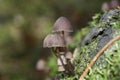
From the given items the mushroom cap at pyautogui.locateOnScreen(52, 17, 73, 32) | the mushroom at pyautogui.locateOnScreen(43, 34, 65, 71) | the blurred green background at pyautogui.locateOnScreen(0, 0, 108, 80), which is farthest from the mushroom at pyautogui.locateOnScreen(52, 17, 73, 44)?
the blurred green background at pyautogui.locateOnScreen(0, 0, 108, 80)

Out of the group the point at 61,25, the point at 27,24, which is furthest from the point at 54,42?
the point at 27,24

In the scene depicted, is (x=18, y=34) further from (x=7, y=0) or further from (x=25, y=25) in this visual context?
(x=7, y=0)

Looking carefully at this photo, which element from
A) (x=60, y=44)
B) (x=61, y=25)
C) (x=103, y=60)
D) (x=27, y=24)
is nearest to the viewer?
(x=103, y=60)

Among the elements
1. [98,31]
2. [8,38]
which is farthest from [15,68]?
[98,31]

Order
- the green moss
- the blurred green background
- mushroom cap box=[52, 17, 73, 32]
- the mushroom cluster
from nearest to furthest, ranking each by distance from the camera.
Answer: the green moss → the mushroom cluster → mushroom cap box=[52, 17, 73, 32] → the blurred green background

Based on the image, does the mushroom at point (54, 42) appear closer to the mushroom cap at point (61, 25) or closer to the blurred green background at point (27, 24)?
the mushroom cap at point (61, 25)

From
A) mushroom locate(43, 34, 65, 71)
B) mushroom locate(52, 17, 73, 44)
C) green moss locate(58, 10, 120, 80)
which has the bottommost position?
green moss locate(58, 10, 120, 80)

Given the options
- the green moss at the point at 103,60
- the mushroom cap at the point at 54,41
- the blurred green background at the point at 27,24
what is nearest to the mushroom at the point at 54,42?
the mushroom cap at the point at 54,41

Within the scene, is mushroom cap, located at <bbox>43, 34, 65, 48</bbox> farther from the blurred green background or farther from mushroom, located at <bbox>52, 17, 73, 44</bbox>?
the blurred green background

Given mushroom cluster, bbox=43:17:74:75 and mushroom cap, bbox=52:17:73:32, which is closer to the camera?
mushroom cluster, bbox=43:17:74:75

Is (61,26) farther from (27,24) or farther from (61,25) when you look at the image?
(27,24)
